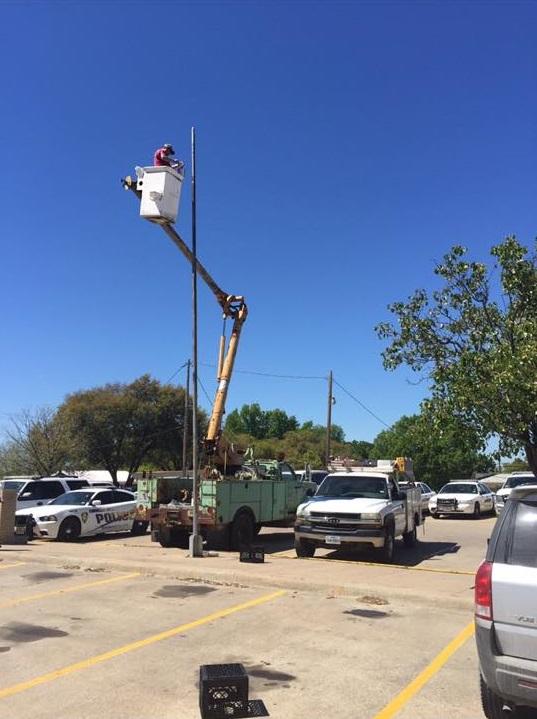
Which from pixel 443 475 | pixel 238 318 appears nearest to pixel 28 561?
pixel 238 318

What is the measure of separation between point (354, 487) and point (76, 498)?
8753 millimetres

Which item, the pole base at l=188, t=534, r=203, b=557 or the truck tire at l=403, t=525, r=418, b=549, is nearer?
the pole base at l=188, t=534, r=203, b=557

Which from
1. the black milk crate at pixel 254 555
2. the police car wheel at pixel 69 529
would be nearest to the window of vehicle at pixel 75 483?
the police car wheel at pixel 69 529

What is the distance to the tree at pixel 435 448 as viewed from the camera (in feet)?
44.7

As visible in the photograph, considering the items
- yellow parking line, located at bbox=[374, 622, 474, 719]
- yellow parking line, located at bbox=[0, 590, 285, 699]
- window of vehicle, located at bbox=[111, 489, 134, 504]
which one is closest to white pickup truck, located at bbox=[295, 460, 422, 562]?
yellow parking line, located at bbox=[0, 590, 285, 699]

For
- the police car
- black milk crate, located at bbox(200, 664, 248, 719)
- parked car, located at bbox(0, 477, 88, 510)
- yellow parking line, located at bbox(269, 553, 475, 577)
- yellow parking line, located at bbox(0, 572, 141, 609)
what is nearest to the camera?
black milk crate, located at bbox(200, 664, 248, 719)

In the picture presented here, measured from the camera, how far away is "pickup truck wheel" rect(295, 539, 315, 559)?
13727mm

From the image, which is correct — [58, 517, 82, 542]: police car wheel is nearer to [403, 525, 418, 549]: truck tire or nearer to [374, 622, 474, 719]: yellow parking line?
[403, 525, 418, 549]: truck tire

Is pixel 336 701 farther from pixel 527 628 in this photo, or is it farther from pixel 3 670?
pixel 3 670

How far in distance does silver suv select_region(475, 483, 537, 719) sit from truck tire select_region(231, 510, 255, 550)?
1095 centimetres

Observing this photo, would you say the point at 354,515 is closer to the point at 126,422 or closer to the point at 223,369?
the point at 223,369

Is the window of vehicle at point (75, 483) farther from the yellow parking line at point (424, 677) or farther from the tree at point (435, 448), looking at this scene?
the yellow parking line at point (424, 677)

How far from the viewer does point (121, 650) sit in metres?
6.68

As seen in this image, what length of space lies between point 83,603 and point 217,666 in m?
4.33
